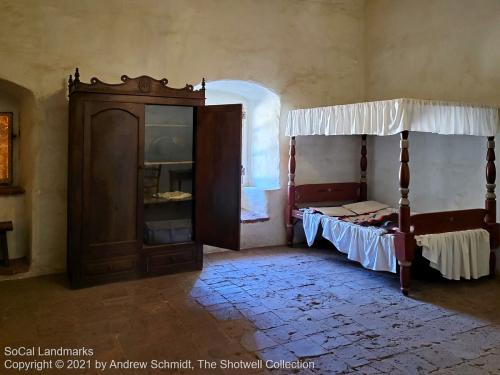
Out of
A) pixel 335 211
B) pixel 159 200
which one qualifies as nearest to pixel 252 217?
pixel 335 211

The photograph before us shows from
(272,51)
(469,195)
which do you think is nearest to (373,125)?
(469,195)

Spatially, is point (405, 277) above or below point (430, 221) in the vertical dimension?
below

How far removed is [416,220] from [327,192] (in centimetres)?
201

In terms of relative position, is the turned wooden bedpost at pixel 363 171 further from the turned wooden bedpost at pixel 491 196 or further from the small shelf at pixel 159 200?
the small shelf at pixel 159 200

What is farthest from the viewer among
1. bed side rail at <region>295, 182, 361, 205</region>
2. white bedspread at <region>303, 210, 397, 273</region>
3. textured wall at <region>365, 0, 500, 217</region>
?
bed side rail at <region>295, 182, 361, 205</region>

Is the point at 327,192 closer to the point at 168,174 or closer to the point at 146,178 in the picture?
the point at 168,174

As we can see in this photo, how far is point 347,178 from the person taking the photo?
627cm

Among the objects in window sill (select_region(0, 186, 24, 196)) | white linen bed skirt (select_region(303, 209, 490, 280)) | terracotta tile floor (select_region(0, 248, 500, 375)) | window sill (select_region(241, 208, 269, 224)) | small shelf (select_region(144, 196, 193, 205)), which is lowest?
terracotta tile floor (select_region(0, 248, 500, 375))

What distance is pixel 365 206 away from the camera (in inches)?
224

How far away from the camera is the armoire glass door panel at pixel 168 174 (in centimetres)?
443

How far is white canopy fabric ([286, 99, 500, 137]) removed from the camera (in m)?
4.00

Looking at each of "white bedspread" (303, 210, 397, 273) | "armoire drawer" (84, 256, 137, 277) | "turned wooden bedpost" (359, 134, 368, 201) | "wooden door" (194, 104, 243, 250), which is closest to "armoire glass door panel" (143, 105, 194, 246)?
"wooden door" (194, 104, 243, 250)

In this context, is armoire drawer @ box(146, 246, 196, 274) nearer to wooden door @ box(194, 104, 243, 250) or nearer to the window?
wooden door @ box(194, 104, 243, 250)

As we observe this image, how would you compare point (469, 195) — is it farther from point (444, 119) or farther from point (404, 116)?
point (404, 116)
